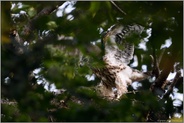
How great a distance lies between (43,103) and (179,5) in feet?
1.86

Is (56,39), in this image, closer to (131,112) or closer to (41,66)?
(41,66)

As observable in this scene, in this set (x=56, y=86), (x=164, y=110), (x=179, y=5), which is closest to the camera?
(x=179, y=5)

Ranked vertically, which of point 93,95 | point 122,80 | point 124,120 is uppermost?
point 122,80

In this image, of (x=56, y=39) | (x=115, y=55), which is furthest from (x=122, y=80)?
(x=56, y=39)

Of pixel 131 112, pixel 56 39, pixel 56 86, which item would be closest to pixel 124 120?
pixel 131 112

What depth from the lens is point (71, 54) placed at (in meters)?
1.32

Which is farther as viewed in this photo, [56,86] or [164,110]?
[164,110]

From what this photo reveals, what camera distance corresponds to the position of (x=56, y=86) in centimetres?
126

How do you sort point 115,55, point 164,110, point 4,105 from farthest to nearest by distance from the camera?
point 115,55, point 4,105, point 164,110

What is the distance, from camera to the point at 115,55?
2.89m

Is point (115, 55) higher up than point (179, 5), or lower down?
higher up

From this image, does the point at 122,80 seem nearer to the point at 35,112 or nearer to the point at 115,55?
the point at 115,55

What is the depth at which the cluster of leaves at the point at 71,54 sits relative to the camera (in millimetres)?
1150

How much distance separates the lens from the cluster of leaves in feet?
3.77
